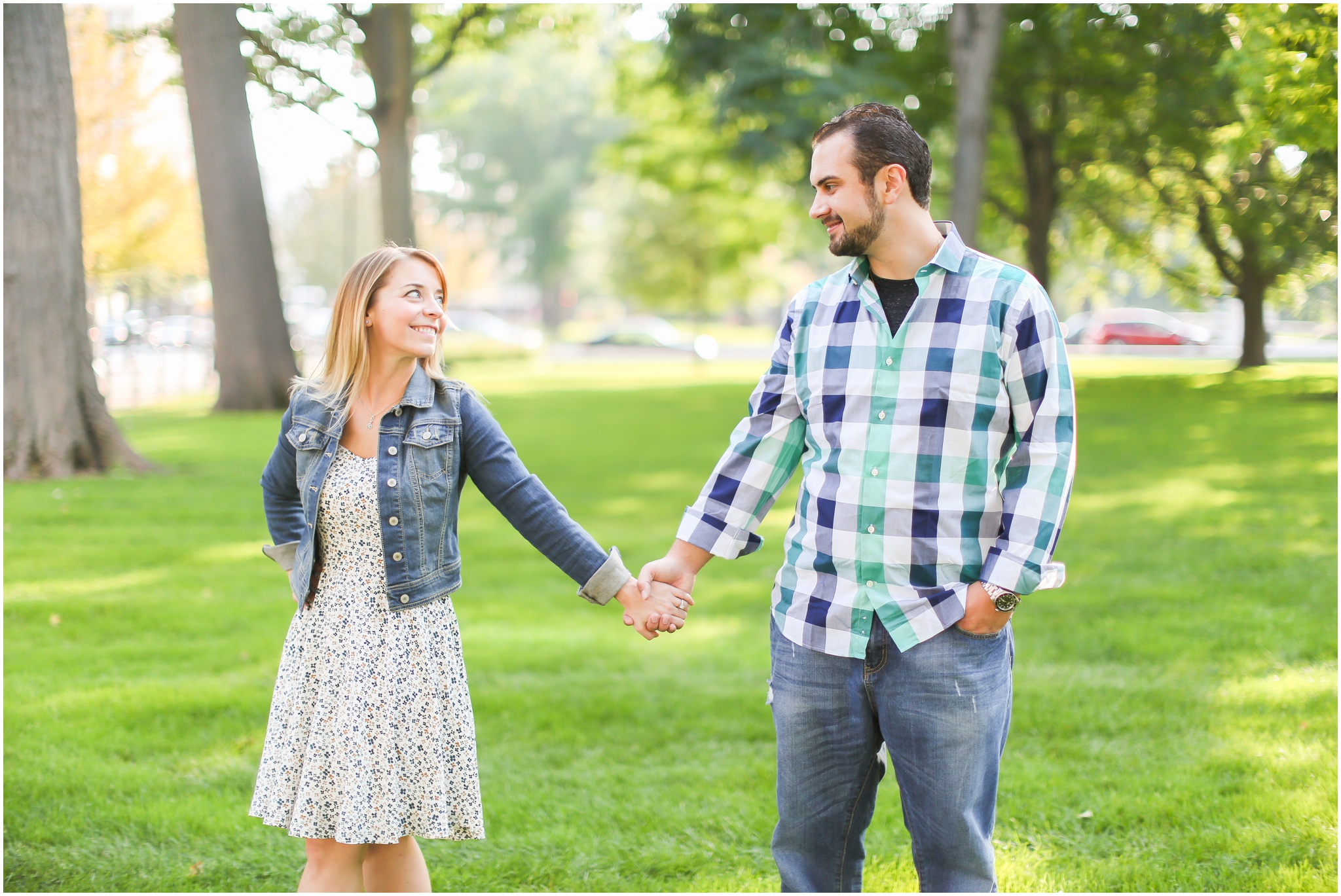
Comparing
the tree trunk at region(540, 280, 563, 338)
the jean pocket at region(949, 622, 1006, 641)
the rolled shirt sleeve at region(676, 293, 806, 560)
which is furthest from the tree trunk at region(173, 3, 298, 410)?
the tree trunk at region(540, 280, 563, 338)

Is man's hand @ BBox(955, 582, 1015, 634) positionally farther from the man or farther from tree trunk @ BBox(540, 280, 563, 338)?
tree trunk @ BBox(540, 280, 563, 338)

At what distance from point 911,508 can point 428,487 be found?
126cm

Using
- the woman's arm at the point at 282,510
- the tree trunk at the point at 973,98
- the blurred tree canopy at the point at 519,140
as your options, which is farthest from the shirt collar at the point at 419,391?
the blurred tree canopy at the point at 519,140

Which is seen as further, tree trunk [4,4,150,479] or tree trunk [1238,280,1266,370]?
tree trunk [1238,280,1266,370]

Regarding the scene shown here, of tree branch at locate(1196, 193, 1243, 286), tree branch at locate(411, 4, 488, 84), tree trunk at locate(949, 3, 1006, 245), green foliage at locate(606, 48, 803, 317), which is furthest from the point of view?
green foliage at locate(606, 48, 803, 317)

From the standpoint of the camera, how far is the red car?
46875 mm

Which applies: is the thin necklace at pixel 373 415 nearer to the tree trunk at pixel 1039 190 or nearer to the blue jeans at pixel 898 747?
the blue jeans at pixel 898 747

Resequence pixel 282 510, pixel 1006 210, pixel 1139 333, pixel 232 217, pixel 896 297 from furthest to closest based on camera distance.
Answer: pixel 1139 333, pixel 1006 210, pixel 232 217, pixel 282 510, pixel 896 297

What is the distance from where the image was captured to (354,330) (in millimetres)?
3021

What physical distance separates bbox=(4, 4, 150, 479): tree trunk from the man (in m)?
8.89

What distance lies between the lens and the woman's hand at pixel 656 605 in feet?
10.2

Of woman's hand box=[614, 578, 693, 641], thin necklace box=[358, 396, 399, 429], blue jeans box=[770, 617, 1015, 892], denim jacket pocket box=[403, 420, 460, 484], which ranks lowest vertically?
blue jeans box=[770, 617, 1015, 892]

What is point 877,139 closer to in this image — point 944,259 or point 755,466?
point 944,259

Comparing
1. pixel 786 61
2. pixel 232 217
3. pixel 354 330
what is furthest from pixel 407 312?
pixel 786 61
